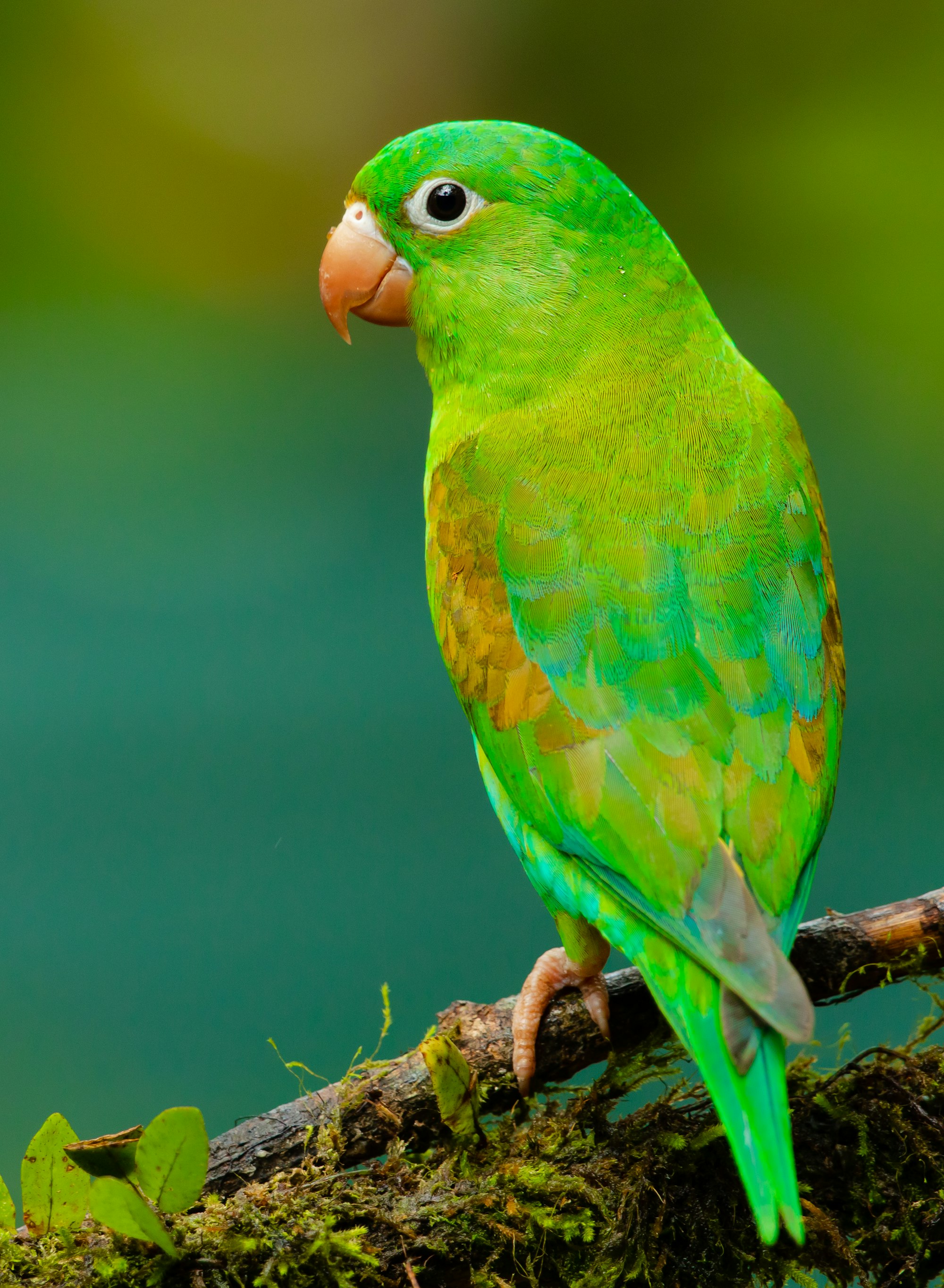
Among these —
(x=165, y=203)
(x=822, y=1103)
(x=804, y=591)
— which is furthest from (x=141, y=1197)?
(x=165, y=203)

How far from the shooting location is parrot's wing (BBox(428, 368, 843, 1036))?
1.66m

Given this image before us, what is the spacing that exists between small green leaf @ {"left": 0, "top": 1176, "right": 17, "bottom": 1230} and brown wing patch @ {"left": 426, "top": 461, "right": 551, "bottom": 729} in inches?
42.3

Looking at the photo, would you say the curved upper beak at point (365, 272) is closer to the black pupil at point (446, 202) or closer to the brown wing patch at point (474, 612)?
the black pupil at point (446, 202)

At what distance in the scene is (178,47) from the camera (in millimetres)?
4082

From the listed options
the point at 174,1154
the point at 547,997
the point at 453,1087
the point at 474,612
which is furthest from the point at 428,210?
the point at 174,1154

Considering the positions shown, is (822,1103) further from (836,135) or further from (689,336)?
(836,135)

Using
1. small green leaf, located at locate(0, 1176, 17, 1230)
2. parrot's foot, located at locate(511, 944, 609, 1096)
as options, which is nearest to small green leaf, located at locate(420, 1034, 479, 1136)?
parrot's foot, located at locate(511, 944, 609, 1096)

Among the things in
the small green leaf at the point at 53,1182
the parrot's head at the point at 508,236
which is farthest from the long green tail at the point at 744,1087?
the parrot's head at the point at 508,236

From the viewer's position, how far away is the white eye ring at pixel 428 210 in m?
2.32

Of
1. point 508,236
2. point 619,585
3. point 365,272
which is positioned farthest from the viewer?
point 365,272

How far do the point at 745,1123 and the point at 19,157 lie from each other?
423cm

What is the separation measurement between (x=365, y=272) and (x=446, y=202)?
25cm

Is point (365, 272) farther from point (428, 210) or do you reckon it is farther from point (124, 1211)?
point (124, 1211)

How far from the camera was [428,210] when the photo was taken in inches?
92.7
